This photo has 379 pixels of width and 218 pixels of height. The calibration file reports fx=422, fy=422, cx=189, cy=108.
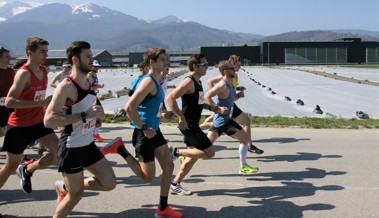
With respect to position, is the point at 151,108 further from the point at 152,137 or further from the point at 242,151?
the point at 242,151

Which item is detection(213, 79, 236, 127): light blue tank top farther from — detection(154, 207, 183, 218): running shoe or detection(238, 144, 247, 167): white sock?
detection(154, 207, 183, 218): running shoe

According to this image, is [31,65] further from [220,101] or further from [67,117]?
[220,101]

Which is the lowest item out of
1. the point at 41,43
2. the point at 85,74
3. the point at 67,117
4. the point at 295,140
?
the point at 295,140

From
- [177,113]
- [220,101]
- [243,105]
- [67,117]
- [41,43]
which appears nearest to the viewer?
[67,117]

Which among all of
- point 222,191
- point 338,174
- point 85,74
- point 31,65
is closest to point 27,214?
point 31,65

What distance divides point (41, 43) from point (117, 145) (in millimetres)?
1479

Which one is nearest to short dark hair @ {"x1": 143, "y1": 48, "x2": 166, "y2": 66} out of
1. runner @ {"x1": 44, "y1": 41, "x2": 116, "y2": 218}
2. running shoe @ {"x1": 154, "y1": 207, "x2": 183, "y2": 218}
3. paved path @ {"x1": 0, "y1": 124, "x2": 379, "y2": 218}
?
runner @ {"x1": 44, "y1": 41, "x2": 116, "y2": 218}

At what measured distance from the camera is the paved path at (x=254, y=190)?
502cm

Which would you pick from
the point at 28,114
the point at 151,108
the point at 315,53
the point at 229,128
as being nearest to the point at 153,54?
the point at 151,108

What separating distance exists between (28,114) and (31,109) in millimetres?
75

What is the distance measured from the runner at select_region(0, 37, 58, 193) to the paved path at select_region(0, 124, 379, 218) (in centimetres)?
54

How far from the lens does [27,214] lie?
4945 mm

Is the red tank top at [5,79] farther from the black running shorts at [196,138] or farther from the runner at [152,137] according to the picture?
the black running shorts at [196,138]

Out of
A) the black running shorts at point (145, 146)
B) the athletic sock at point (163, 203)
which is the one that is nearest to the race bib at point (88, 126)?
the black running shorts at point (145, 146)
